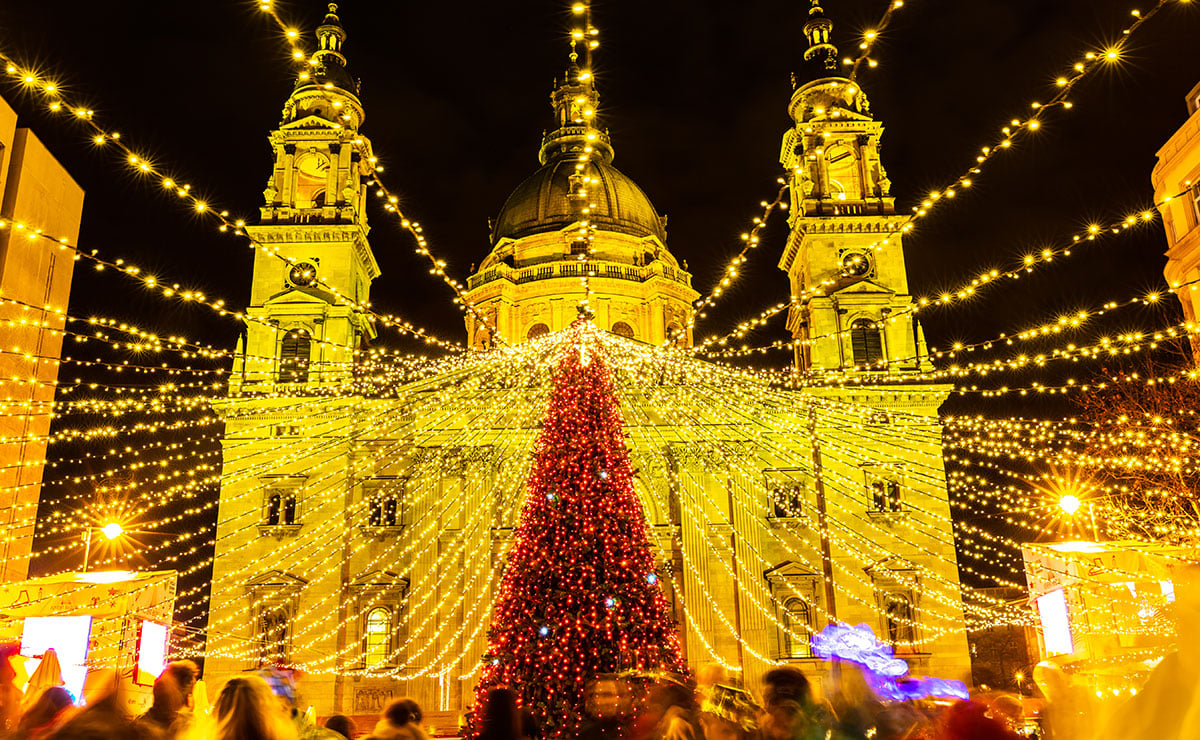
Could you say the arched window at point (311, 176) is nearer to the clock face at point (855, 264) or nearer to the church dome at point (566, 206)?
the church dome at point (566, 206)

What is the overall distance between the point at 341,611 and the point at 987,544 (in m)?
26.0

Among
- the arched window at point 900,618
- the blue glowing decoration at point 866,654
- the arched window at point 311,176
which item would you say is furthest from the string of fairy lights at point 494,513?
the blue glowing decoration at point 866,654

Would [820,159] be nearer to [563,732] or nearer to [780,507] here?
[780,507]

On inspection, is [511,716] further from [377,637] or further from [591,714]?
[377,637]

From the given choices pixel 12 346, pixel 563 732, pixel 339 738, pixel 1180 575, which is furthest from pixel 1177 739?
pixel 12 346

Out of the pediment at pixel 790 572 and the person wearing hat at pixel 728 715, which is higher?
the pediment at pixel 790 572

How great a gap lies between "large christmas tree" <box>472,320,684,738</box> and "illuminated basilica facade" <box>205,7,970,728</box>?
12.3 meters

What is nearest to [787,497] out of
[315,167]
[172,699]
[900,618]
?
[900,618]

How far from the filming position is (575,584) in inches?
451

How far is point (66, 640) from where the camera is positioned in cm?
1500

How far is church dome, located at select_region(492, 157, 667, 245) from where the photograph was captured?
41656 millimetres

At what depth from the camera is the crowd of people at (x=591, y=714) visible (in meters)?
4.61

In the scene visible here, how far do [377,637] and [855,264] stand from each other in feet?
70.7

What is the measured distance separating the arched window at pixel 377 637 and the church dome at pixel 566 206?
20.2 m
